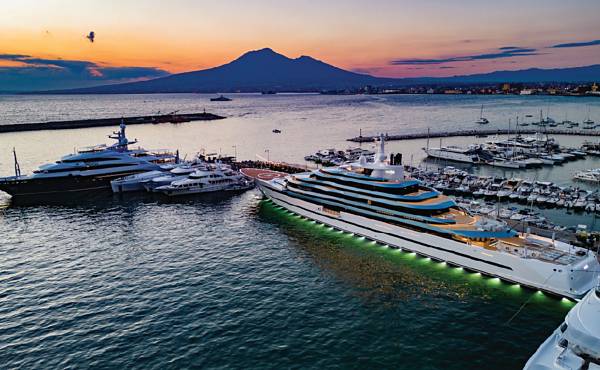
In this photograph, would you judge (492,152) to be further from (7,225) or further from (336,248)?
(7,225)

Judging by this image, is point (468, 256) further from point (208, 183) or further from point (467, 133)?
point (467, 133)

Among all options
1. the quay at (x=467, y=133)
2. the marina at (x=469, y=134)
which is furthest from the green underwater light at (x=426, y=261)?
the marina at (x=469, y=134)

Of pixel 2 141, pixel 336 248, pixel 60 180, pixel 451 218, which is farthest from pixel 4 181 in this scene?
pixel 2 141

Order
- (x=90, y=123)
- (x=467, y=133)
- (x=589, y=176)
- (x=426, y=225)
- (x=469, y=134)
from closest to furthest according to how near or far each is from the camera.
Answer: (x=426, y=225) → (x=589, y=176) → (x=469, y=134) → (x=467, y=133) → (x=90, y=123)

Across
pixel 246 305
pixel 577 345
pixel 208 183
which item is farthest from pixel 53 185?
pixel 577 345

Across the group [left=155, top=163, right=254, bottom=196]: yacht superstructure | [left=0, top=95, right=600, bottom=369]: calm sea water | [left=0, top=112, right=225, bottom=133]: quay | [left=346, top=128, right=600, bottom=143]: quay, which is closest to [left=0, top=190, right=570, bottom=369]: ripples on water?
[left=0, top=95, right=600, bottom=369]: calm sea water

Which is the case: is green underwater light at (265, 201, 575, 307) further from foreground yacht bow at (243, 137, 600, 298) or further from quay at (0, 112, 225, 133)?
quay at (0, 112, 225, 133)

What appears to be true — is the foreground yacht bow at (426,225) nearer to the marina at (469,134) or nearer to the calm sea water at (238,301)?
the calm sea water at (238,301)
